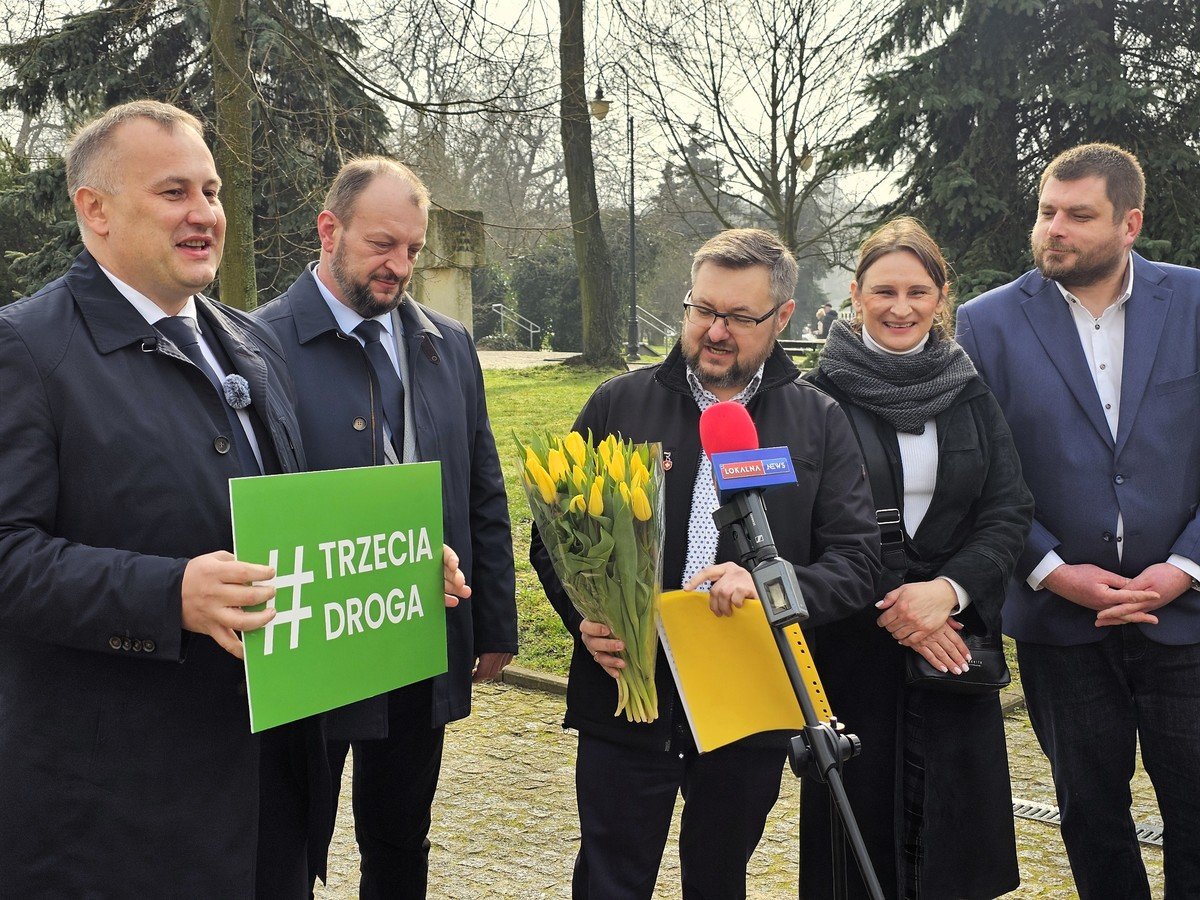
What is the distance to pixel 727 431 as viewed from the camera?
2396 mm

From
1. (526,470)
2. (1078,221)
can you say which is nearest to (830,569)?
(526,470)

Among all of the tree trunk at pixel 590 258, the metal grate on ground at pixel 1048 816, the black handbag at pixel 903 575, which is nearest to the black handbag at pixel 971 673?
the black handbag at pixel 903 575

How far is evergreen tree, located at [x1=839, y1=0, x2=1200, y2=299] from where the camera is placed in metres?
12.3

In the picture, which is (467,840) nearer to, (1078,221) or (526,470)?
(526,470)

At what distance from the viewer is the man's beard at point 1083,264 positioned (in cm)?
369

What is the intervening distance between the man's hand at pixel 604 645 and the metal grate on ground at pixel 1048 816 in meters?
2.73

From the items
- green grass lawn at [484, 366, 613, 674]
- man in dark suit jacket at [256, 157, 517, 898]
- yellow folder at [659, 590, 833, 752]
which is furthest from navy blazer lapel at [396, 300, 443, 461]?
yellow folder at [659, 590, 833, 752]

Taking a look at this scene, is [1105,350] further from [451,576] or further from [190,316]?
[190,316]

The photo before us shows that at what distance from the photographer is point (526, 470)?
2.78 meters

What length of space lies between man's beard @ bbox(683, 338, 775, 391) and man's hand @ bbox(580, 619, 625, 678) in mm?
763

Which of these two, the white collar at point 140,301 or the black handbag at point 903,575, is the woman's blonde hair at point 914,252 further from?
the white collar at point 140,301

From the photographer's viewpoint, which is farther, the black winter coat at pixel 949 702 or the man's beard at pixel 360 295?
the man's beard at pixel 360 295

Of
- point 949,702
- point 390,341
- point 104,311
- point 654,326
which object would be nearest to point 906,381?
point 949,702

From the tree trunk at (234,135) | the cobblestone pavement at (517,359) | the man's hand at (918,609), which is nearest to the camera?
the man's hand at (918,609)
